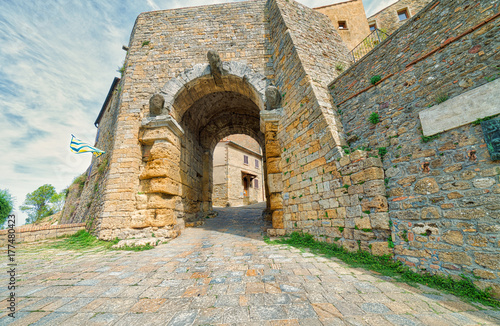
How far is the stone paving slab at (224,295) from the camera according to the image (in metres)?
1.67

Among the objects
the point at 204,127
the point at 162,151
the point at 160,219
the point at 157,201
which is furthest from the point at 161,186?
the point at 204,127

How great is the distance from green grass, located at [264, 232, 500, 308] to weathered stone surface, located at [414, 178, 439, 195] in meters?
1.04

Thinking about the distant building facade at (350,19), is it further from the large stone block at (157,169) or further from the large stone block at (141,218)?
the large stone block at (141,218)

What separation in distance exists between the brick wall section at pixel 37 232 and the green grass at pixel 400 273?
240 inches

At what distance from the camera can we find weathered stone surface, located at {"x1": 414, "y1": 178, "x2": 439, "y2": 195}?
2621mm

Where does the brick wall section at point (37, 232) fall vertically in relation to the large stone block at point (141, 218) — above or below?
below

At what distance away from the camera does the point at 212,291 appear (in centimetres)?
217

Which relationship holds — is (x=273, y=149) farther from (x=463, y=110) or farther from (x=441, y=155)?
(x=463, y=110)

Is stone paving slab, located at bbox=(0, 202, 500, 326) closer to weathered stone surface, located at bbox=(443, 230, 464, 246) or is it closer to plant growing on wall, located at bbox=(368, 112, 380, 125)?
weathered stone surface, located at bbox=(443, 230, 464, 246)

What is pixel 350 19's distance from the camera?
31.4 feet

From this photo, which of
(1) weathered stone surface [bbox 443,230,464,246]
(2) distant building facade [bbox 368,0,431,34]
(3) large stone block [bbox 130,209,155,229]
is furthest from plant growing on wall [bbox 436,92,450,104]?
(2) distant building facade [bbox 368,0,431,34]

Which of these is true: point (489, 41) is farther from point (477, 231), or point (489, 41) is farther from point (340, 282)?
point (340, 282)

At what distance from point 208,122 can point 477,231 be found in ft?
28.9

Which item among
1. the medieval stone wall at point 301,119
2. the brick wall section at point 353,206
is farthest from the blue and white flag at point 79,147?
the brick wall section at point 353,206
